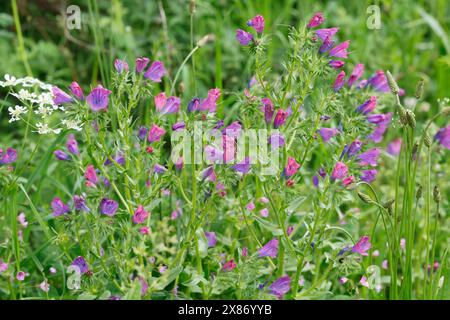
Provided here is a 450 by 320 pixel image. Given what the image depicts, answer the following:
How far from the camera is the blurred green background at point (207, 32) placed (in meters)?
3.30

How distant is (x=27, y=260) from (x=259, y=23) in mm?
901

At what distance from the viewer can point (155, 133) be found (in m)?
1.67

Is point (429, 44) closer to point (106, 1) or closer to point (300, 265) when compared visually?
point (106, 1)

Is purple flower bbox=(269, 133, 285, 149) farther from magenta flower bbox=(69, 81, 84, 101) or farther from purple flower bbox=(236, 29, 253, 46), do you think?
magenta flower bbox=(69, 81, 84, 101)

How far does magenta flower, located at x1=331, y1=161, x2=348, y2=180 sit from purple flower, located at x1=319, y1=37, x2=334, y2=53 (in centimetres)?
26

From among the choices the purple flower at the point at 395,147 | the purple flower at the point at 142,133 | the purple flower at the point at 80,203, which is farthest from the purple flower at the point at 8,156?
the purple flower at the point at 395,147

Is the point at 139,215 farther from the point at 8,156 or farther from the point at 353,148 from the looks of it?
the point at 353,148

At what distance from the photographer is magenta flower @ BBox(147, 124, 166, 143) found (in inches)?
Result: 65.4

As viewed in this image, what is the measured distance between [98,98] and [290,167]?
1.48 ft

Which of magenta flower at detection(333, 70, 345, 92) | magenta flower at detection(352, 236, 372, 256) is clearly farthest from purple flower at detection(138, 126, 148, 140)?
magenta flower at detection(352, 236, 372, 256)

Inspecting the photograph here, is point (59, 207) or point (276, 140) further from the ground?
point (276, 140)

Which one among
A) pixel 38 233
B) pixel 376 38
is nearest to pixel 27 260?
pixel 38 233

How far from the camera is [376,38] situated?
3408 millimetres

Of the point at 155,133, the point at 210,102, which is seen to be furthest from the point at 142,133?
the point at 210,102
